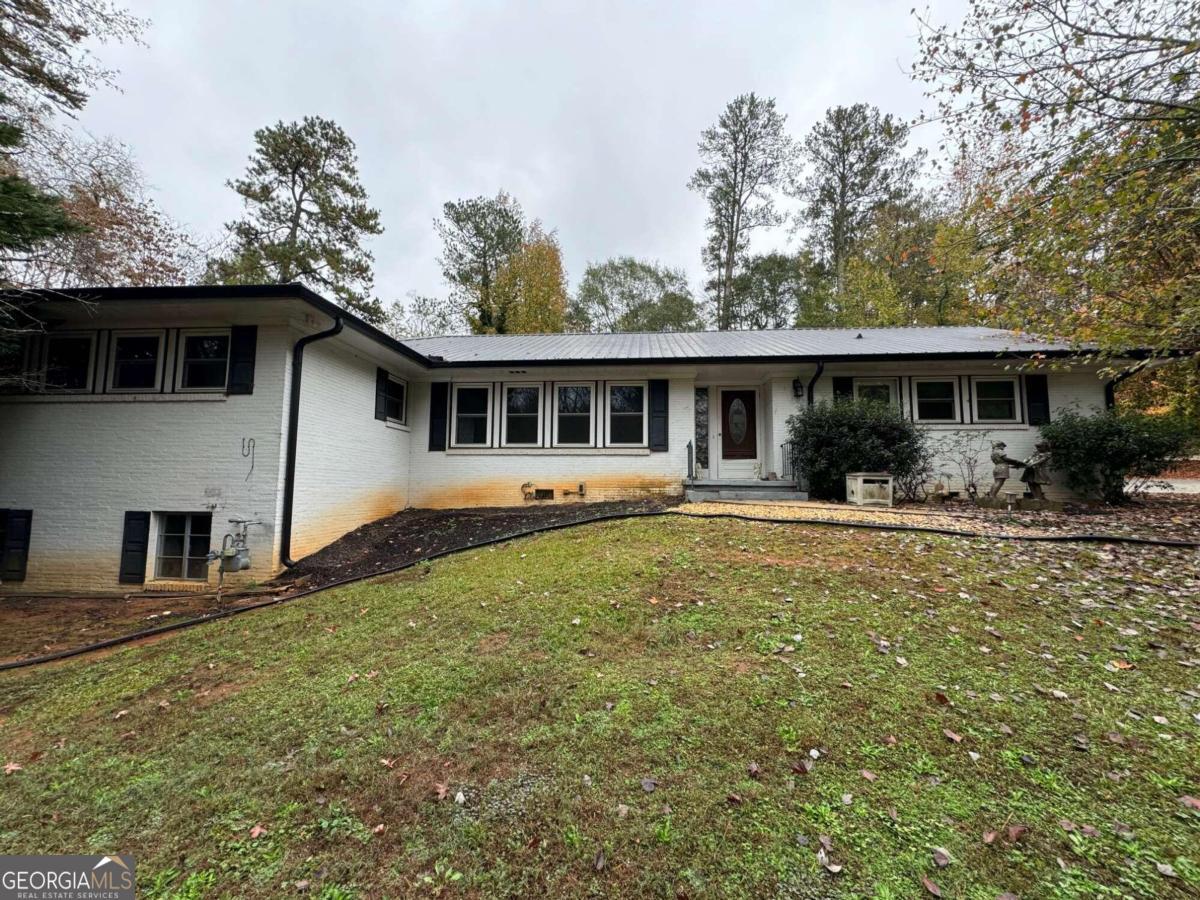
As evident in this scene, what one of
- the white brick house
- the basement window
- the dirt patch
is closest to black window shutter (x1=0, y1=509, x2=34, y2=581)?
the white brick house

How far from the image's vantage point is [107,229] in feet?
34.5

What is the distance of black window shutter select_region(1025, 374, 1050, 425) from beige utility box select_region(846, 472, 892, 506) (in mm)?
4028

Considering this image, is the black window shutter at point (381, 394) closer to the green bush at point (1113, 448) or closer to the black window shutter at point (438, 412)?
the black window shutter at point (438, 412)

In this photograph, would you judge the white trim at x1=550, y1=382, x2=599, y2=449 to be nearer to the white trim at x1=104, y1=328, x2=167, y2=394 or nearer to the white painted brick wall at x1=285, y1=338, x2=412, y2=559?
the white painted brick wall at x1=285, y1=338, x2=412, y2=559

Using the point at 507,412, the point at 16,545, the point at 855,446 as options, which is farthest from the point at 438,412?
the point at 855,446

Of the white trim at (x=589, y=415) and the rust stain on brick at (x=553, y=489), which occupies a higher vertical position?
the white trim at (x=589, y=415)

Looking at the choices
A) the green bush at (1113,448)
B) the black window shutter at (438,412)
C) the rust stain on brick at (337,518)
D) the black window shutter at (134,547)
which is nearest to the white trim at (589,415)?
the black window shutter at (438,412)

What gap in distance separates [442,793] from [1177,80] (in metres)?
8.38

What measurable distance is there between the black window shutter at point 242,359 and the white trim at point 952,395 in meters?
12.1

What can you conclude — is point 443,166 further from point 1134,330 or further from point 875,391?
point 1134,330

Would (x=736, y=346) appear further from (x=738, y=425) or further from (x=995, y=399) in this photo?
(x=995, y=399)

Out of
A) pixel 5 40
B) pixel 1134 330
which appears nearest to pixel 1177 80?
pixel 1134 330

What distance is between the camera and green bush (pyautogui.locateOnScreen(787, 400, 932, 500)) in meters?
8.73

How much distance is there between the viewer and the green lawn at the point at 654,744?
180 cm
